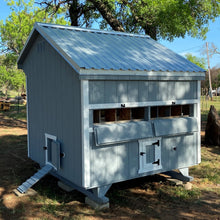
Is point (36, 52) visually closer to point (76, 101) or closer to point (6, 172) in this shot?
point (76, 101)

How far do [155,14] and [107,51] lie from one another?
24.5 ft

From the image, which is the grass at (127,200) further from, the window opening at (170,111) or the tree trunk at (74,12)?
the tree trunk at (74,12)

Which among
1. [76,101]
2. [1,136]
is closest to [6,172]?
[76,101]

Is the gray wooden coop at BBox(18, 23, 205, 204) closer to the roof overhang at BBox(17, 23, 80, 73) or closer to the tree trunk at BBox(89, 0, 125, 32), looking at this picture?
the roof overhang at BBox(17, 23, 80, 73)

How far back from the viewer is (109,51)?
267 inches

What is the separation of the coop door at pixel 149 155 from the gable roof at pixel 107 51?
1.65 m

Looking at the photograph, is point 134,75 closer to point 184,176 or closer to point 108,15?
point 184,176

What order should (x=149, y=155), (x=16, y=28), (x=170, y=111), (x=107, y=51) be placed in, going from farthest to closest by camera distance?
1. (x=16, y=28)
2. (x=170, y=111)
3. (x=107, y=51)
4. (x=149, y=155)

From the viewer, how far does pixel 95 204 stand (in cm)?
614

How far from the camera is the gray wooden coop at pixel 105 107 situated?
5.75 m

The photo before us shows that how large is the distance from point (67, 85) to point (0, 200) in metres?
3.14

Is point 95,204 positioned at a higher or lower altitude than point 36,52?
lower

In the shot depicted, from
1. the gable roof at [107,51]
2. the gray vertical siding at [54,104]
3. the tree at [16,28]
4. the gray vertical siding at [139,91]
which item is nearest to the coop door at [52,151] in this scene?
the gray vertical siding at [54,104]

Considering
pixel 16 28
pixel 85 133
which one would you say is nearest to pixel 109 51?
pixel 85 133
